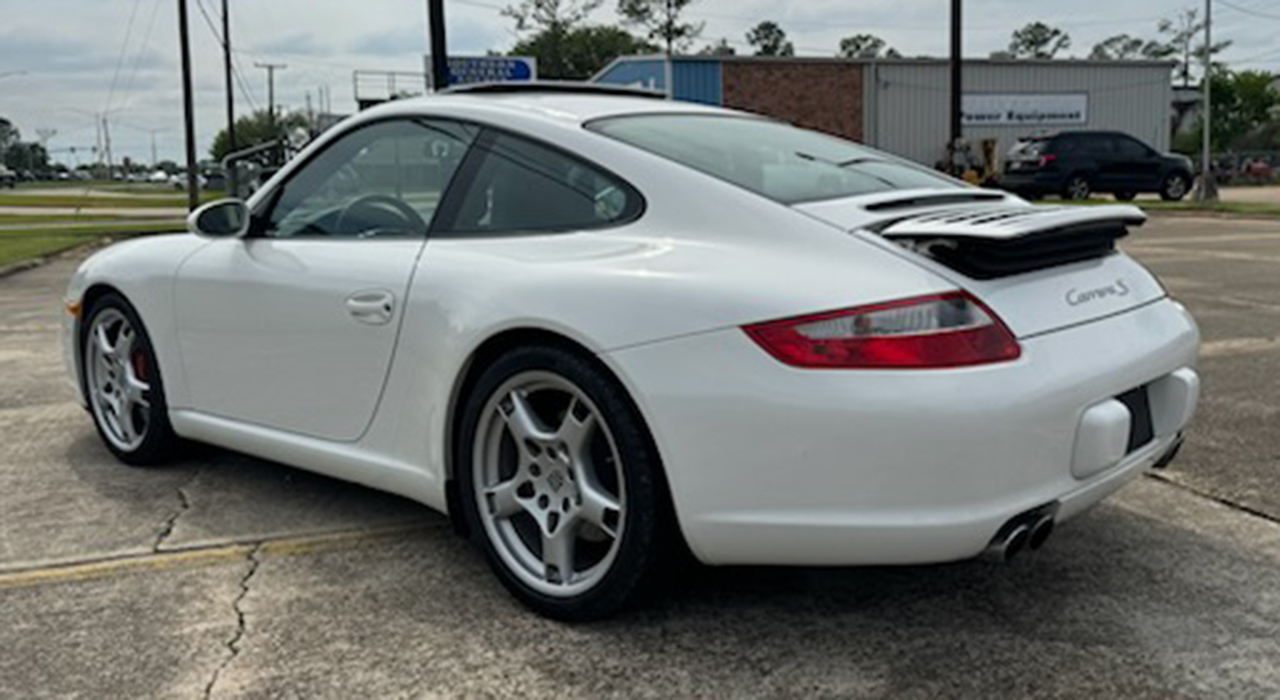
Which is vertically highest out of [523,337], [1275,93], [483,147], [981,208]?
[1275,93]

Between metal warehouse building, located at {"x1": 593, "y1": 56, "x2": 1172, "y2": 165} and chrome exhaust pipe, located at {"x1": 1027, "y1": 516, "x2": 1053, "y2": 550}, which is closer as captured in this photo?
chrome exhaust pipe, located at {"x1": 1027, "y1": 516, "x2": 1053, "y2": 550}

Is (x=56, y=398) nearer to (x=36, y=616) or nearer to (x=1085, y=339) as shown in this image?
(x=36, y=616)

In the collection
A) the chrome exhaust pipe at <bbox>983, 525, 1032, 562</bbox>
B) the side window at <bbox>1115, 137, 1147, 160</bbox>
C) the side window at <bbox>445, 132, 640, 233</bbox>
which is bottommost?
the chrome exhaust pipe at <bbox>983, 525, 1032, 562</bbox>

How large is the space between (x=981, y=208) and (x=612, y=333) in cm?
112

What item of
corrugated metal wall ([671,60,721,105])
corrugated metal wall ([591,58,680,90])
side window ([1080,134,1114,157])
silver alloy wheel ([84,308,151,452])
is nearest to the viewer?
silver alloy wheel ([84,308,151,452])

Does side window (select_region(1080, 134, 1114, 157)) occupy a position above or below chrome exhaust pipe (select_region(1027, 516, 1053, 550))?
above

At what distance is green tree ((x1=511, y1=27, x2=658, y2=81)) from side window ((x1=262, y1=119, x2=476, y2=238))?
7085 centimetres

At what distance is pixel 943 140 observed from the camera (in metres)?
39.3

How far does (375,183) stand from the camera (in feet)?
12.0

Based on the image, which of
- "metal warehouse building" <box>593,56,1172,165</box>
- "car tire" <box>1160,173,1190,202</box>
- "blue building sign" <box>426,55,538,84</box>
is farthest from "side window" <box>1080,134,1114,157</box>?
"blue building sign" <box>426,55,538,84</box>

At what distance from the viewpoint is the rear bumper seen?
2.38 metres

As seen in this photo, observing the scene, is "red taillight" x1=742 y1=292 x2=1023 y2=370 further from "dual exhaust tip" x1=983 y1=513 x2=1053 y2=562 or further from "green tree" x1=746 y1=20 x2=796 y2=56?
"green tree" x1=746 y1=20 x2=796 y2=56

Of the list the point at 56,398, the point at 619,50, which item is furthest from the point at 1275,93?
the point at 56,398

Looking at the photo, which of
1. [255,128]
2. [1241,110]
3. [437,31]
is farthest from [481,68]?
[255,128]
